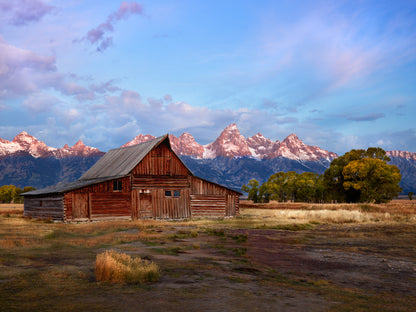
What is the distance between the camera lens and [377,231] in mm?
24344

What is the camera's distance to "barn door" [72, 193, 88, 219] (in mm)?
31188

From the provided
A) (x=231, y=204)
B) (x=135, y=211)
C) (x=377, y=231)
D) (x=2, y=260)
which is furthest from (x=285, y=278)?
(x=231, y=204)

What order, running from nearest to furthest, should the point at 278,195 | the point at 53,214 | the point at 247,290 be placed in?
the point at 247,290 < the point at 53,214 < the point at 278,195

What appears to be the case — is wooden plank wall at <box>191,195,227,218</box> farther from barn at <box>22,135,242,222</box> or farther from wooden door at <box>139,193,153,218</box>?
wooden door at <box>139,193,153,218</box>

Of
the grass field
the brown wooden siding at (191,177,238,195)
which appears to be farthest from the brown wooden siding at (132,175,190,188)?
the grass field

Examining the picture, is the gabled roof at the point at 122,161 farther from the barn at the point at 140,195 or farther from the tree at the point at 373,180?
the tree at the point at 373,180

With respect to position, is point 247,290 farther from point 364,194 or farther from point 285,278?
point 364,194

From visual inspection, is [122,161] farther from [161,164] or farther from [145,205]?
[145,205]

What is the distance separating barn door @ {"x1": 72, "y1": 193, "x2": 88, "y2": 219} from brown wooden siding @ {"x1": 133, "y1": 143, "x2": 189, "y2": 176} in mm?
5440

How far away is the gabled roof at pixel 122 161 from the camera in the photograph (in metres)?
35.8

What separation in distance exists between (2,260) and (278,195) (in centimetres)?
9795

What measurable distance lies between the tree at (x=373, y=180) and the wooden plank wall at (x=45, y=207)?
49.7 meters

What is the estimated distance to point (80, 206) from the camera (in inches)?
1242

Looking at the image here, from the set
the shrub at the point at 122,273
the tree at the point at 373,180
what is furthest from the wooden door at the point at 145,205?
the tree at the point at 373,180
